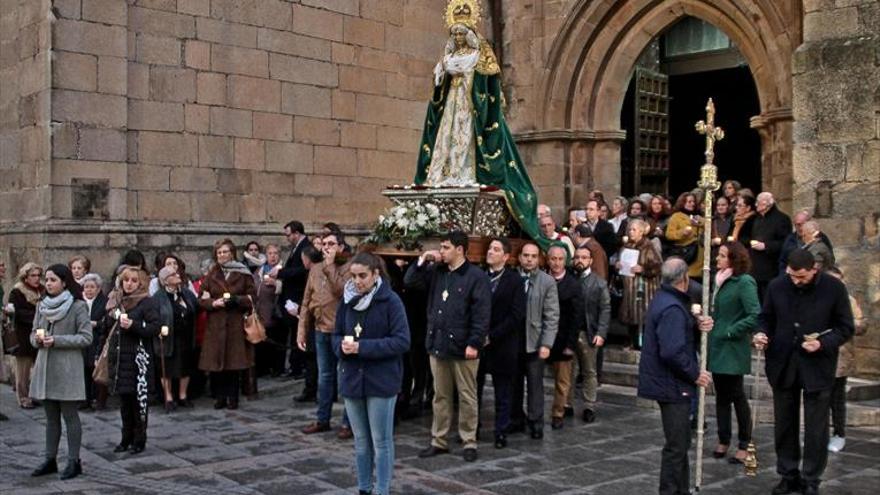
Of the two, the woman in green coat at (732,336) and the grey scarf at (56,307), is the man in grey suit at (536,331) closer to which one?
the woman in green coat at (732,336)

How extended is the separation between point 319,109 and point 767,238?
6.37 meters

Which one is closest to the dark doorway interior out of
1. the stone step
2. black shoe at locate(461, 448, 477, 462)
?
the stone step

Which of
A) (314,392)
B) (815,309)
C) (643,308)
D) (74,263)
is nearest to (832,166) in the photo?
(643,308)

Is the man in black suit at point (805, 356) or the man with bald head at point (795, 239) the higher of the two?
the man with bald head at point (795, 239)

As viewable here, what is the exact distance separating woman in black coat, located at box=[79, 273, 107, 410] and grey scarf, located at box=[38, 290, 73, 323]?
7.93 ft

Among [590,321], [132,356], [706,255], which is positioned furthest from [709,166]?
[132,356]

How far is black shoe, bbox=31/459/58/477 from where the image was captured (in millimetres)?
7465

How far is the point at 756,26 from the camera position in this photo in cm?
1323

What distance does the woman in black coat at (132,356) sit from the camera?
8.15 m

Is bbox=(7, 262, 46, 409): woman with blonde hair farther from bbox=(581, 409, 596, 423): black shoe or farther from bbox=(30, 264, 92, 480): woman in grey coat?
bbox=(581, 409, 596, 423): black shoe

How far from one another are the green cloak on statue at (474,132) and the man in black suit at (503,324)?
79cm

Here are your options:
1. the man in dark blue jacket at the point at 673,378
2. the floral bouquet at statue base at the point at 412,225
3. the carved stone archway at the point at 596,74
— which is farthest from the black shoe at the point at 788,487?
the carved stone archway at the point at 596,74

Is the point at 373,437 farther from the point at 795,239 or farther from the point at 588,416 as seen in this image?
the point at 795,239

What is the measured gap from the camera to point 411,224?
29.5ft
